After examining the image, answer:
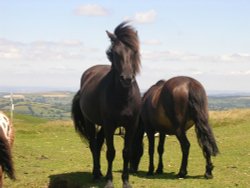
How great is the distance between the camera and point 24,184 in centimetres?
1208

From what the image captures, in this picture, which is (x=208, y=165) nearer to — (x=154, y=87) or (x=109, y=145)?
(x=154, y=87)

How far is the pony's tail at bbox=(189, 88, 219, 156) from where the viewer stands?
1196cm

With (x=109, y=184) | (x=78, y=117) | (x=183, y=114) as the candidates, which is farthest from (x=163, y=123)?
(x=109, y=184)

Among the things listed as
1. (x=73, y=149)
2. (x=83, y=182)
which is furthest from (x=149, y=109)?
(x=73, y=149)

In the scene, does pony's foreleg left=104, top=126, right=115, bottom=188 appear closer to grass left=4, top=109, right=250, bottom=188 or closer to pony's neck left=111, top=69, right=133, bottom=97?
grass left=4, top=109, right=250, bottom=188

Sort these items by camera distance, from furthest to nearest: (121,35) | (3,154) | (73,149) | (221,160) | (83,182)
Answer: (73,149)
(221,160)
(83,182)
(121,35)
(3,154)

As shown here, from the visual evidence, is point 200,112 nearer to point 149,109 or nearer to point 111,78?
point 149,109

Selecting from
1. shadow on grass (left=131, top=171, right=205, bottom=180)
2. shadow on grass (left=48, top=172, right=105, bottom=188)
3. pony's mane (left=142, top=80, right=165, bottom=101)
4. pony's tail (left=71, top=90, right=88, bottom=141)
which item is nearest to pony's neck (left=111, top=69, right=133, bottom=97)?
shadow on grass (left=48, top=172, right=105, bottom=188)

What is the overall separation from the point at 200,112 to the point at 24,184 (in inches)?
222

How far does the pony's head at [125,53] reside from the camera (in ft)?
30.5

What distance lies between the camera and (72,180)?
12.2m

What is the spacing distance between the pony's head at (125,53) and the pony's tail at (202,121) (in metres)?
2.90

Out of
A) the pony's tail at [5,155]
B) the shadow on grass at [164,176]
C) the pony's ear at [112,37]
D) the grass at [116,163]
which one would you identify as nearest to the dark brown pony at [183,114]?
the shadow on grass at [164,176]

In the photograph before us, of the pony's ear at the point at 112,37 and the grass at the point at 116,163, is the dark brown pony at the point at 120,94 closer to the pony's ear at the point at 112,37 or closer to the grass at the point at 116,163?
the pony's ear at the point at 112,37
